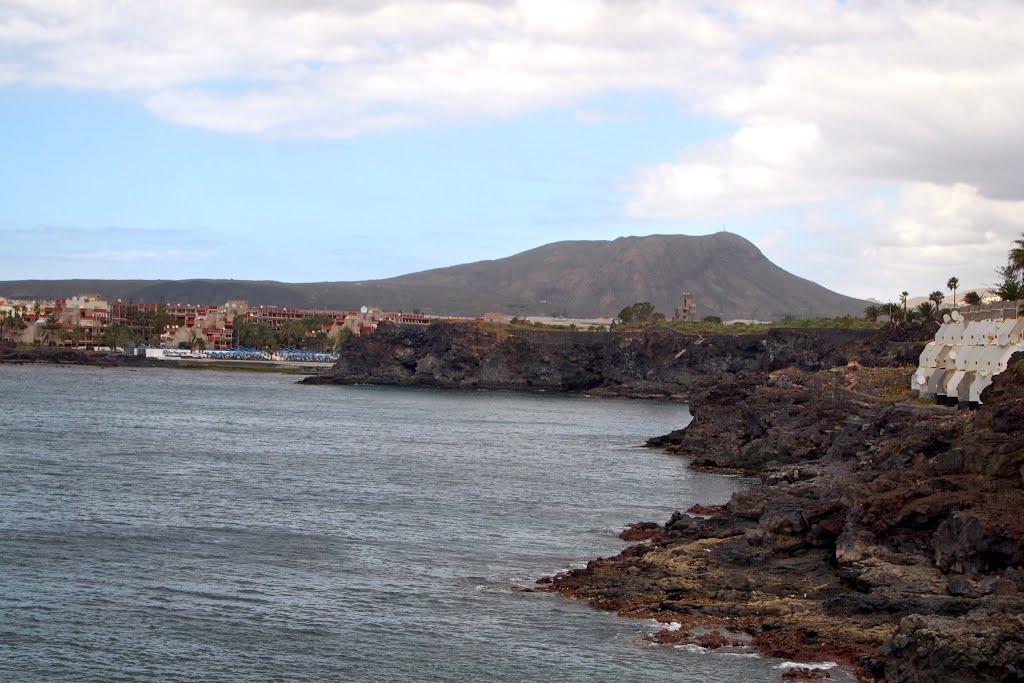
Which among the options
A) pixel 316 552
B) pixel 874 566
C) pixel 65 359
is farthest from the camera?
pixel 65 359

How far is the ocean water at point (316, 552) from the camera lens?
24125 mm

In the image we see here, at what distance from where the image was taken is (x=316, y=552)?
34844mm

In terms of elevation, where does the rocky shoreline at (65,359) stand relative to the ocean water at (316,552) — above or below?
above

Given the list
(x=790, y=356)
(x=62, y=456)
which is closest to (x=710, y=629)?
(x=62, y=456)

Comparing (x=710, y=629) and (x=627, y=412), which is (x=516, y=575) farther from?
(x=627, y=412)

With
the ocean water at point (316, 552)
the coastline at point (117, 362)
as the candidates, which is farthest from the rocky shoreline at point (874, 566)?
the coastline at point (117, 362)

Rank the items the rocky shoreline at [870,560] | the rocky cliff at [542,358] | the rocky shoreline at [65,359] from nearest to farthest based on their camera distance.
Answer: the rocky shoreline at [870,560], the rocky cliff at [542,358], the rocky shoreline at [65,359]

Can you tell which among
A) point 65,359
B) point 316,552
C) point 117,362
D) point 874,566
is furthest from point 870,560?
point 65,359

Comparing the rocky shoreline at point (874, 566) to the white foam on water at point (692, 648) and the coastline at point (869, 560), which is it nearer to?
the coastline at point (869, 560)

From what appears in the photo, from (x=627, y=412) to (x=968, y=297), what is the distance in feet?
128

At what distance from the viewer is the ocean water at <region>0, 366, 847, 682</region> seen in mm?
24125

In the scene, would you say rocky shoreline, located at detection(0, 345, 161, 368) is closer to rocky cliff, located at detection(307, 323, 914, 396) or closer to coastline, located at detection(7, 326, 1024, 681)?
rocky cliff, located at detection(307, 323, 914, 396)

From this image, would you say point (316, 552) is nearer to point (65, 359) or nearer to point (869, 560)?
point (869, 560)

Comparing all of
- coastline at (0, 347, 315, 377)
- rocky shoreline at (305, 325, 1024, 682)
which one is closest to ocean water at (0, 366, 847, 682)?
rocky shoreline at (305, 325, 1024, 682)
